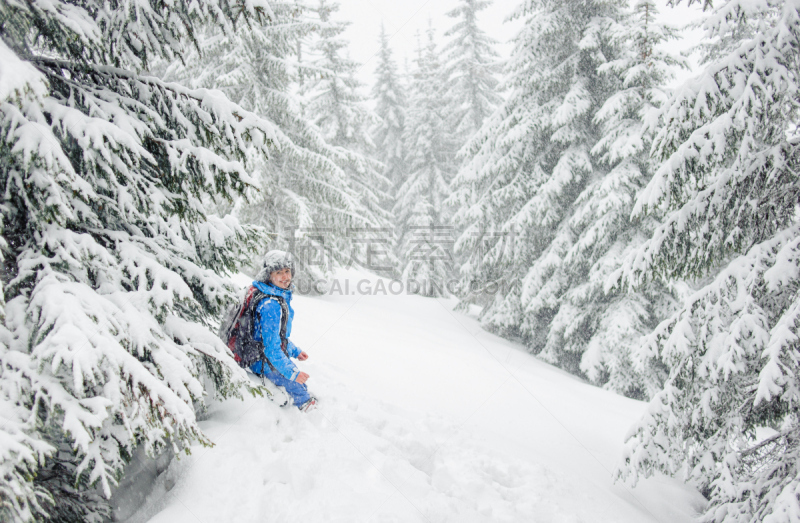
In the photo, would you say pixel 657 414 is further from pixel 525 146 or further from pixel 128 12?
pixel 525 146

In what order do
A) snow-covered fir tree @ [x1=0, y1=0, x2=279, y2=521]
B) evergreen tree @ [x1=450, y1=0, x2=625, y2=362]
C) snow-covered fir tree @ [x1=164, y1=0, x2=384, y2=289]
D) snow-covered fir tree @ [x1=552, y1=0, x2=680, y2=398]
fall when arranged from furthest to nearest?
snow-covered fir tree @ [x1=164, y1=0, x2=384, y2=289] < evergreen tree @ [x1=450, y1=0, x2=625, y2=362] < snow-covered fir tree @ [x1=552, y1=0, x2=680, y2=398] < snow-covered fir tree @ [x1=0, y1=0, x2=279, y2=521]

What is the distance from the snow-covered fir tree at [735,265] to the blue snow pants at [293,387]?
130 inches

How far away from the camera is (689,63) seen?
888 cm

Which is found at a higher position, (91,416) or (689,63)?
(689,63)

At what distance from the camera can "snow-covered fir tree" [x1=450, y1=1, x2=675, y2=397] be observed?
8.77m

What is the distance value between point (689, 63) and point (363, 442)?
10330 millimetres

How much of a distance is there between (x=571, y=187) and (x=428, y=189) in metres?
11.7

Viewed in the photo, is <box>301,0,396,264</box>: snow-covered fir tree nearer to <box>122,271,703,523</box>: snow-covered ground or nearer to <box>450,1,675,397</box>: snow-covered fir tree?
<box>450,1,675,397</box>: snow-covered fir tree

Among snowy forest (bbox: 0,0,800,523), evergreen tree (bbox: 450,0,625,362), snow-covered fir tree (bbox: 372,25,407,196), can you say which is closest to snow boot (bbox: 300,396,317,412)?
snowy forest (bbox: 0,0,800,523)

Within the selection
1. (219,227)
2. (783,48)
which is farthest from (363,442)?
(783,48)

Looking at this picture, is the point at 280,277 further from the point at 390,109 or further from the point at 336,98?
the point at 390,109

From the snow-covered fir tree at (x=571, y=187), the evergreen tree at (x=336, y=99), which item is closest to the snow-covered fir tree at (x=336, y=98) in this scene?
the evergreen tree at (x=336, y=99)

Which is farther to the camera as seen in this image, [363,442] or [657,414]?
[657,414]

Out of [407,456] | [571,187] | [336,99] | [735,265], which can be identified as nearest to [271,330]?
[407,456]
